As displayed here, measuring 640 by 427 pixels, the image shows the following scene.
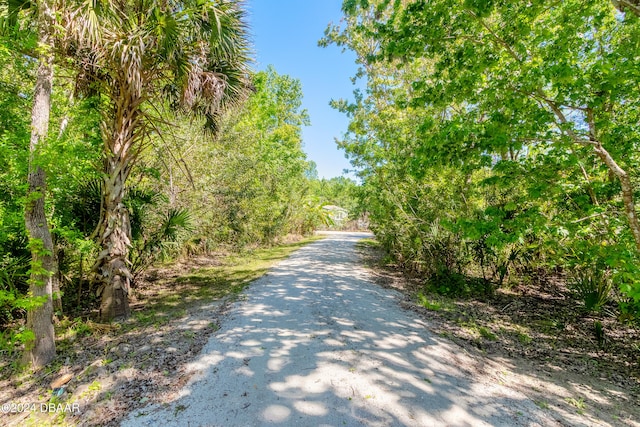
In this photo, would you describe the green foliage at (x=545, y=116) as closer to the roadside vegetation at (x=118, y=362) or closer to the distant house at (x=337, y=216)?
the roadside vegetation at (x=118, y=362)

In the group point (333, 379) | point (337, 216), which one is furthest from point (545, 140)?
point (337, 216)

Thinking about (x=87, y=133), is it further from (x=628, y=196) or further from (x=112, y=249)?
(x=628, y=196)

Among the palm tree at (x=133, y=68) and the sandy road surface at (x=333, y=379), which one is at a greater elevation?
the palm tree at (x=133, y=68)

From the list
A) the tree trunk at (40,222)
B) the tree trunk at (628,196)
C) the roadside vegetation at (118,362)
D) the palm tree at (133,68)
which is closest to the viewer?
the roadside vegetation at (118,362)

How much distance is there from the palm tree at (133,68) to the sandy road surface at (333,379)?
2.34 metres

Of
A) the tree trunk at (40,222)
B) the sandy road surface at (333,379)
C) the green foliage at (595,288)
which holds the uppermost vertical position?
the tree trunk at (40,222)

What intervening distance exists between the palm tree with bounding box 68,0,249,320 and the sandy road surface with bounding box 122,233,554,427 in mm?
2338

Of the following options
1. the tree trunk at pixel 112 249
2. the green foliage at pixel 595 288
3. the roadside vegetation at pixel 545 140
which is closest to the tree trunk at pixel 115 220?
the tree trunk at pixel 112 249

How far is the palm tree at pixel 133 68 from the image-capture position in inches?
154

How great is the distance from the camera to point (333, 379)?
2857 millimetres

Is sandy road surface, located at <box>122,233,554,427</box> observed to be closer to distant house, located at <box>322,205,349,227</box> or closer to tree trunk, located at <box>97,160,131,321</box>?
tree trunk, located at <box>97,160,131,321</box>

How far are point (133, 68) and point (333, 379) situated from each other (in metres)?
5.04

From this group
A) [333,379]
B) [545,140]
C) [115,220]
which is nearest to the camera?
[333,379]

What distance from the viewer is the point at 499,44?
14.4 ft
